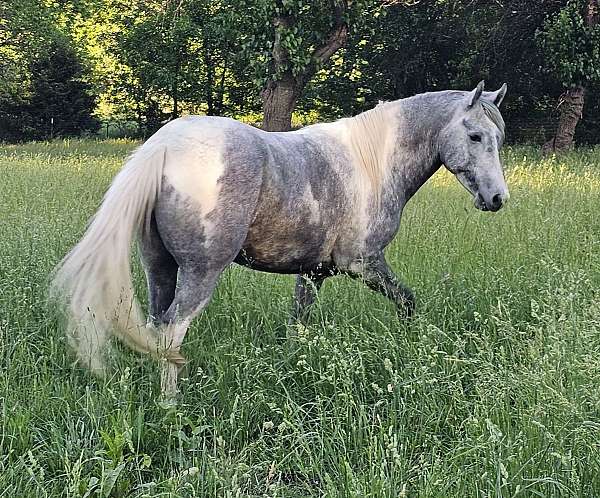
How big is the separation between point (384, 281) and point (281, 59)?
11.3 meters

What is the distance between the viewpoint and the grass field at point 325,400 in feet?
7.88

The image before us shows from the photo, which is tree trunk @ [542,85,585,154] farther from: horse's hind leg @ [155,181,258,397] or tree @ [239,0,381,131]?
horse's hind leg @ [155,181,258,397]

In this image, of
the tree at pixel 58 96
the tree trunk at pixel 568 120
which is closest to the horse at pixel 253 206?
the tree trunk at pixel 568 120

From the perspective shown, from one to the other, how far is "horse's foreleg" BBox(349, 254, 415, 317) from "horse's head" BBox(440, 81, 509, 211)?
65cm

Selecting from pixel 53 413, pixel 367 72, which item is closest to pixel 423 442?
pixel 53 413

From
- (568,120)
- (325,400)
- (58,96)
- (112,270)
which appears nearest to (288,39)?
(568,120)

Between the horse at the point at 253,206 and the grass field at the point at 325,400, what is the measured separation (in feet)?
0.86

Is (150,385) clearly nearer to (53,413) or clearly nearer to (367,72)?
(53,413)

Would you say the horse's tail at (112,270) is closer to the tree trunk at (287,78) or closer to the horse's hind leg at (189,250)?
the horse's hind leg at (189,250)

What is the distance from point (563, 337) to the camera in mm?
2969

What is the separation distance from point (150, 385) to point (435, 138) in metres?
2.14

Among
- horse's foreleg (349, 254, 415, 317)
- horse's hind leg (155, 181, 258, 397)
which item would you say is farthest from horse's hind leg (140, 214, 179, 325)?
horse's foreleg (349, 254, 415, 317)

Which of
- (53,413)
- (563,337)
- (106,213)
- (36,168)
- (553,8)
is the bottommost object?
(36,168)

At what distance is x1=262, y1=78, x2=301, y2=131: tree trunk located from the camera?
15.1 m
